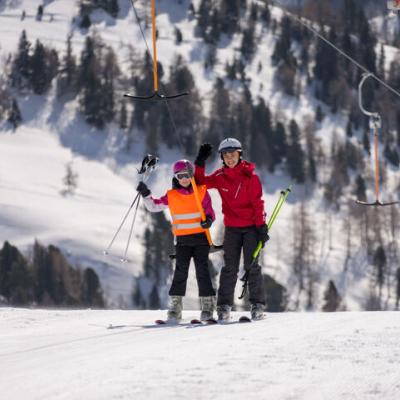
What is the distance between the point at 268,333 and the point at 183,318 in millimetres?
2564

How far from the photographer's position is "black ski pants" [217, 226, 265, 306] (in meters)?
8.76

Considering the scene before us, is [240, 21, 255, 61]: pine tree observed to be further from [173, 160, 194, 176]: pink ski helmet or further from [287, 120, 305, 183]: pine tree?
[173, 160, 194, 176]: pink ski helmet

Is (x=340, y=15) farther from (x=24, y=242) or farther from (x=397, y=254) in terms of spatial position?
(x=24, y=242)

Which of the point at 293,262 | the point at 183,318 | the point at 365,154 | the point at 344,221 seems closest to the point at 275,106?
the point at 365,154

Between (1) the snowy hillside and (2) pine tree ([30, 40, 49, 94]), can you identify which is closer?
(1) the snowy hillside

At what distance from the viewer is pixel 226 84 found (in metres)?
135

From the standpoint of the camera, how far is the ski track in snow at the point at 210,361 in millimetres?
4449

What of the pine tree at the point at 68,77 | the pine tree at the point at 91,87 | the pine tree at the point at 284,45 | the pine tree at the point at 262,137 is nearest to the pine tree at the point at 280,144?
the pine tree at the point at 262,137

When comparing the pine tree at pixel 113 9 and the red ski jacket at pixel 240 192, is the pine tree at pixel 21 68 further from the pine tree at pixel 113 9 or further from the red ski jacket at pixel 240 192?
the red ski jacket at pixel 240 192

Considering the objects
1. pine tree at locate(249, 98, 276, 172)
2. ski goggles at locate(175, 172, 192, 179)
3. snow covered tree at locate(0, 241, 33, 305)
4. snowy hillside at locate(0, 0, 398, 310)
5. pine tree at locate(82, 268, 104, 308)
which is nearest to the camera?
ski goggles at locate(175, 172, 192, 179)

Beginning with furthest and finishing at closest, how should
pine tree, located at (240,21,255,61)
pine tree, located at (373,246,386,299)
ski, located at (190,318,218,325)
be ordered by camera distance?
1. pine tree, located at (240,21,255,61)
2. pine tree, located at (373,246,386,299)
3. ski, located at (190,318,218,325)

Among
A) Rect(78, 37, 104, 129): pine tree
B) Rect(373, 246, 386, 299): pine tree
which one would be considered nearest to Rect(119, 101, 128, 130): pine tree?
Rect(78, 37, 104, 129): pine tree

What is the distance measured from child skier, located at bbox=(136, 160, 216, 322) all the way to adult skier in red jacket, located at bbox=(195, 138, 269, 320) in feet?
0.46

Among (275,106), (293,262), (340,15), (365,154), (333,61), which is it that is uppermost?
(340,15)
